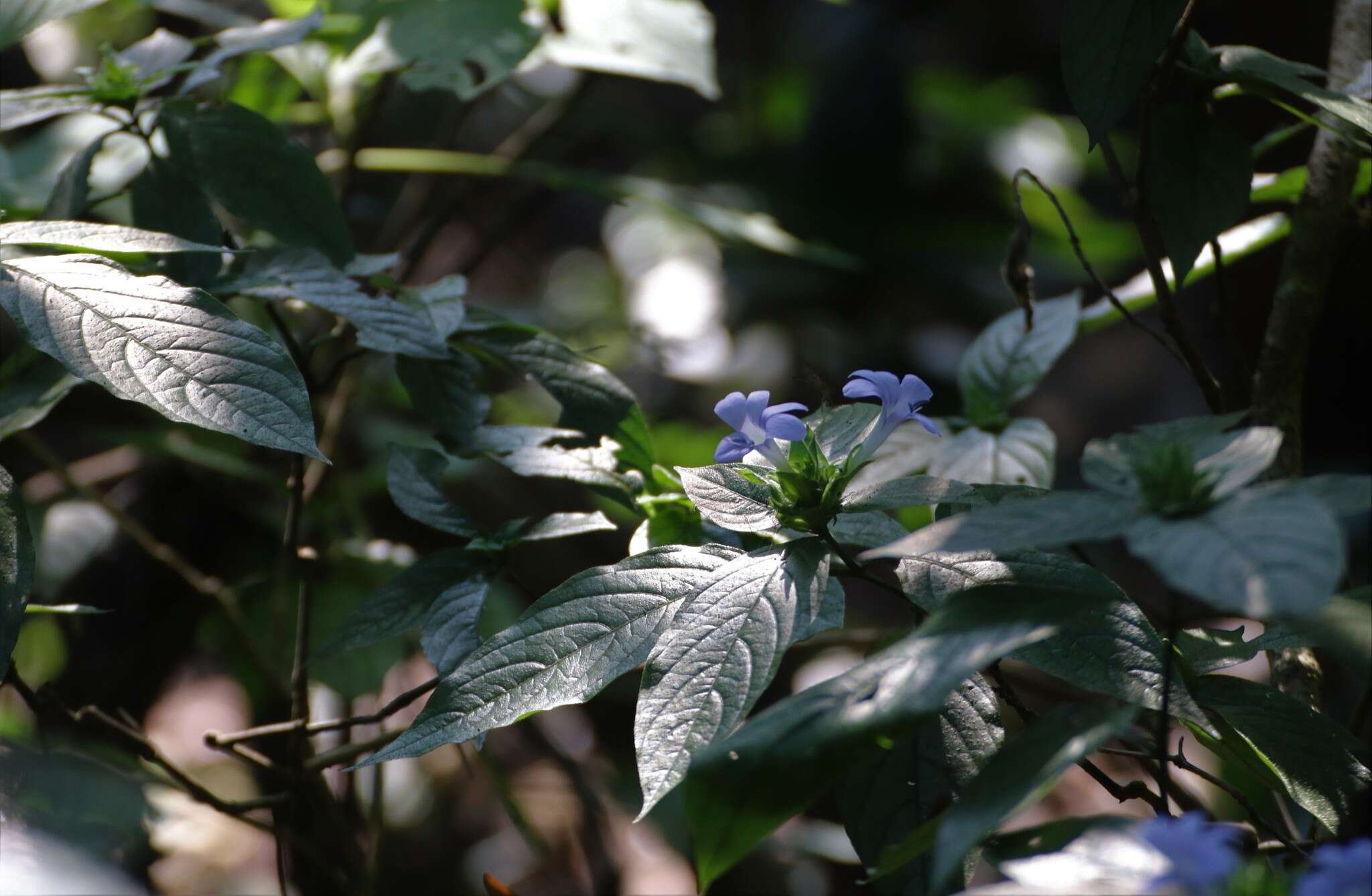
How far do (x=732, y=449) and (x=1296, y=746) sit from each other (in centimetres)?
35

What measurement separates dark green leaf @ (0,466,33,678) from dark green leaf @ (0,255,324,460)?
0.32 ft

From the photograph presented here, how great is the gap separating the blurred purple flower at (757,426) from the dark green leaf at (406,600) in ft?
0.65

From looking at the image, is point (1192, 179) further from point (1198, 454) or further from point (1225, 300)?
point (1198, 454)

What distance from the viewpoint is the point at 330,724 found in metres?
0.69

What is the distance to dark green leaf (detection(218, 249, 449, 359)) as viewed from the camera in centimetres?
68

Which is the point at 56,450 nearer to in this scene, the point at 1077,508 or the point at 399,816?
the point at 399,816

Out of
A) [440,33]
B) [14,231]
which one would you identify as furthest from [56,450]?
[14,231]

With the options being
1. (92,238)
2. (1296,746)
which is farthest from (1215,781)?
(92,238)

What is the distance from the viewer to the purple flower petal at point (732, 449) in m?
0.59

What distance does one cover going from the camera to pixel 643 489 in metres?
0.74

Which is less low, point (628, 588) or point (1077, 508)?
point (1077, 508)

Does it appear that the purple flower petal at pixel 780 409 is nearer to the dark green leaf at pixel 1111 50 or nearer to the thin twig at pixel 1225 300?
the dark green leaf at pixel 1111 50

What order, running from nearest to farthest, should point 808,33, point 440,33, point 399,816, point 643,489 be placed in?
point 643,489 < point 440,33 < point 399,816 < point 808,33

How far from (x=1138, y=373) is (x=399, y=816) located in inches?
103
